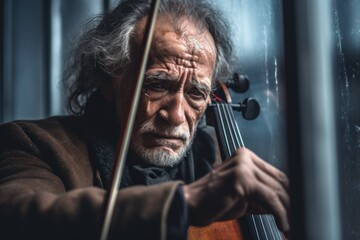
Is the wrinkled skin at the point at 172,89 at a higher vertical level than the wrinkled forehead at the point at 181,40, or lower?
lower

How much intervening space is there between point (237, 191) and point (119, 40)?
28.9 inches

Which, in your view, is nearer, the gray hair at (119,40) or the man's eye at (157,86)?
the man's eye at (157,86)

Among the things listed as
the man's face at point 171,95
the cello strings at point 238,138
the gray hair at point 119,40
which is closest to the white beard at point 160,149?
the man's face at point 171,95

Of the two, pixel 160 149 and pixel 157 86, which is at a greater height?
pixel 157 86

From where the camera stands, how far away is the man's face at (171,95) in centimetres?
112

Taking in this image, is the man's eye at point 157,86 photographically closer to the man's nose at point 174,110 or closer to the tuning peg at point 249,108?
the man's nose at point 174,110

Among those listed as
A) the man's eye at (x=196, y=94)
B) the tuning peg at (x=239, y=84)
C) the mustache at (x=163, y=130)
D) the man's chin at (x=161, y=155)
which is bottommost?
the man's chin at (x=161, y=155)

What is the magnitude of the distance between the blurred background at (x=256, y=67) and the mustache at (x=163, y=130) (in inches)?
10.1

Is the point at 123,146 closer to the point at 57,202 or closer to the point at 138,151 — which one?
the point at 57,202

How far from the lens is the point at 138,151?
3.70ft

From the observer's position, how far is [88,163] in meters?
1.12

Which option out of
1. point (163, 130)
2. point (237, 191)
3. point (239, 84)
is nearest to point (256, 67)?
point (239, 84)

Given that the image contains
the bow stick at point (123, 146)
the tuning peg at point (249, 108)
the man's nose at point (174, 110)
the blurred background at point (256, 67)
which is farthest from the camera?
the tuning peg at point (249, 108)

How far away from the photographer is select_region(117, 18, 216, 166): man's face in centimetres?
112
